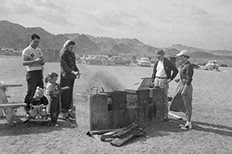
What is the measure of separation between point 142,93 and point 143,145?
6.02 feet

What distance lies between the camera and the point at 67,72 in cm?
707

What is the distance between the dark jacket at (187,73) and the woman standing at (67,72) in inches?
94.5

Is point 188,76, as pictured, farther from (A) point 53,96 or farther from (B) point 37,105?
(B) point 37,105

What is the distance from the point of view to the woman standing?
7055mm

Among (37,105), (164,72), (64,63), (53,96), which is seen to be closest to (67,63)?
(64,63)

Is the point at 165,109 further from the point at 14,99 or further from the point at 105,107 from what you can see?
the point at 14,99

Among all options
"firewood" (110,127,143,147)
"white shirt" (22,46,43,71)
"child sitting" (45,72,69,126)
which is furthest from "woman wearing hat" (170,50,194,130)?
"white shirt" (22,46,43,71)

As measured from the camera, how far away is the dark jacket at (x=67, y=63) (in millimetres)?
7047

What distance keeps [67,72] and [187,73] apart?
276 cm

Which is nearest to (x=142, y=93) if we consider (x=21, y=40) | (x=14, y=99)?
(x=14, y=99)

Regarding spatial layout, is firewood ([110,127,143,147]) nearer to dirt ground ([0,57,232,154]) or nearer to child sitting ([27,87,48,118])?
dirt ground ([0,57,232,154])

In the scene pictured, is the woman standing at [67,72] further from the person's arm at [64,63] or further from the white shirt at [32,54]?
the white shirt at [32,54]

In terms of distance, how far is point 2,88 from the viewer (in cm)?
727

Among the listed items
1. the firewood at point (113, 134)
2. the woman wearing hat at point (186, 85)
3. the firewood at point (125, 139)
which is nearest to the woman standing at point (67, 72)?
the firewood at point (113, 134)
